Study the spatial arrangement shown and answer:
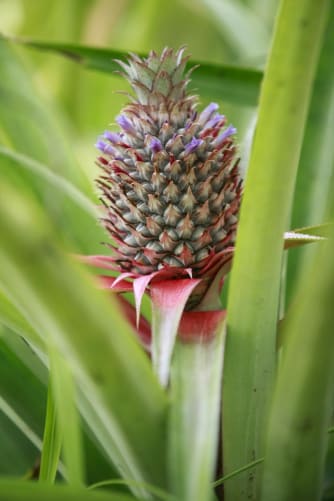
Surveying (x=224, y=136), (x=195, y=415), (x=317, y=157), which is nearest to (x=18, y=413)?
(x=195, y=415)

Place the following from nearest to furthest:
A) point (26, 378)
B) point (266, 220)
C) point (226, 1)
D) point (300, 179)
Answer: point (266, 220) < point (26, 378) < point (300, 179) < point (226, 1)

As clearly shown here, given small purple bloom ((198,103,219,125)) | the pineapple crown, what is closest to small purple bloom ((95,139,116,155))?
the pineapple crown

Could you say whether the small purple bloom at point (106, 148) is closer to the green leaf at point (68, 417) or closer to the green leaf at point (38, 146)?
the green leaf at point (38, 146)

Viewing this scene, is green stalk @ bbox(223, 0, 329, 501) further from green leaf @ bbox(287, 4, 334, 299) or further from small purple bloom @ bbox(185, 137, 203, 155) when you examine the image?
green leaf @ bbox(287, 4, 334, 299)

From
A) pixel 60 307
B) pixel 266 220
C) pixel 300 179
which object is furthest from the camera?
pixel 300 179

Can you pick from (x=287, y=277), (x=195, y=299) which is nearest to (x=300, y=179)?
(x=287, y=277)

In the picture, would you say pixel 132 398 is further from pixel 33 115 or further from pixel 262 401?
pixel 33 115

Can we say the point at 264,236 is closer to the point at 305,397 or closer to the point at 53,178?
the point at 305,397
